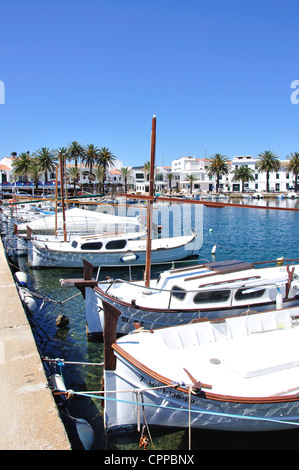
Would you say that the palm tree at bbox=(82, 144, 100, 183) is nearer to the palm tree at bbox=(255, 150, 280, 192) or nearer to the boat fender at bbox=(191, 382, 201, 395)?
the palm tree at bbox=(255, 150, 280, 192)

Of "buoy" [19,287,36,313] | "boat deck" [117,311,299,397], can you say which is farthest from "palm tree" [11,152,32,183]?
"boat deck" [117,311,299,397]

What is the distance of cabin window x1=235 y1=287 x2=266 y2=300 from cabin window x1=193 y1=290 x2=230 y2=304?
433 millimetres

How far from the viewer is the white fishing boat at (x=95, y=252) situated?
80.7 feet

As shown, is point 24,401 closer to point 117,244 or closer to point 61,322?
point 61,322

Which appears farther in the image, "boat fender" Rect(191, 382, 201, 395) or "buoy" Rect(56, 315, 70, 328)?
"buoy" Rect(56, 315, 70, 328)

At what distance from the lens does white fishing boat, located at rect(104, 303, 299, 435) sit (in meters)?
7.19

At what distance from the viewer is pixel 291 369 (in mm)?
8039

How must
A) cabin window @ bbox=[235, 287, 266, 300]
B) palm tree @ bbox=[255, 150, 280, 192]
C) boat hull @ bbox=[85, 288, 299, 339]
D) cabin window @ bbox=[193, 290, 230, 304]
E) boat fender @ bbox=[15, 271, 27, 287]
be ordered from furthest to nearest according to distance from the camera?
1. palm tree @ bbox=[255, 150, 280, 192]
2. boat fender @ bbox=[15, 271, 27, 287]
3. cabin window @ bbox=[235, 287, 266, 300]
4. cabin window @ bbox=[193, 290, 230, 304]
5. boat hull @ bbox=[85, 288, 299, 339]

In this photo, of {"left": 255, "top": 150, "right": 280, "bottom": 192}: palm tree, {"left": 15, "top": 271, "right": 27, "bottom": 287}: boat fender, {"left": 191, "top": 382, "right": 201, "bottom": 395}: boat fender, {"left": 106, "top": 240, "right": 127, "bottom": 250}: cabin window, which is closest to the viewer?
{"left": 191, "top": 382, "right": 201, "bottom": 395}: boat fender
